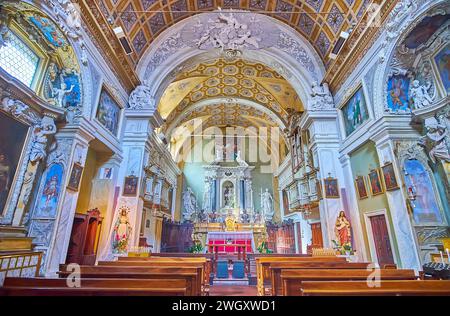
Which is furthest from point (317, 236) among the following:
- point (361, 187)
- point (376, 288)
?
point (376, 288)

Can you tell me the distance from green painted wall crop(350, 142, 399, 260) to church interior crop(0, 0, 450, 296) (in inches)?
2.3

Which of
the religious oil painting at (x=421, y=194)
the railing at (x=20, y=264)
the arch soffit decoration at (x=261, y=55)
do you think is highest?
the arch soffit decoration at (x=261, y=55)

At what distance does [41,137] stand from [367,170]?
8896 millimetres

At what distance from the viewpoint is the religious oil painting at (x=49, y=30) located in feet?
16.5

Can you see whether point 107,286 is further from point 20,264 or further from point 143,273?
point 20,264

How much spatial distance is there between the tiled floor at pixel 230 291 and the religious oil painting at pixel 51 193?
443cm

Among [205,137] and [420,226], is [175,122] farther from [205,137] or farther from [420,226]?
[420,226]

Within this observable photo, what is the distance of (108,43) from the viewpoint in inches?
268

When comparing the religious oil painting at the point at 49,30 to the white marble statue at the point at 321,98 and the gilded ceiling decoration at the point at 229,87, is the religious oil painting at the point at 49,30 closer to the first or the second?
the gilded ceiling decoration at the point at 229,87

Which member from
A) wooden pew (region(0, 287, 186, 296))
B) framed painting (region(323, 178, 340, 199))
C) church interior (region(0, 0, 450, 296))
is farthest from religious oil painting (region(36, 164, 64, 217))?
framed painting (region(323, 178, 340, 199))

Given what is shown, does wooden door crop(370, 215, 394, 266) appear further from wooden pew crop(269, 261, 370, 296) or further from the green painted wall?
wooden pew crop(269, 261, 370, 296)

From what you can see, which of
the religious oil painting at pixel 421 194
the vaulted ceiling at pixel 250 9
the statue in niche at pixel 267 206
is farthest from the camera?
the statue in niche at pixel 267 206

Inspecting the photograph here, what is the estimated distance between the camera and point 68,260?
20.0ft

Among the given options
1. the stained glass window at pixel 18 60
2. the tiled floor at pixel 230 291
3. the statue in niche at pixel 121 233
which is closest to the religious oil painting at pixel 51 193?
the statue in niche at pixel 121 233
